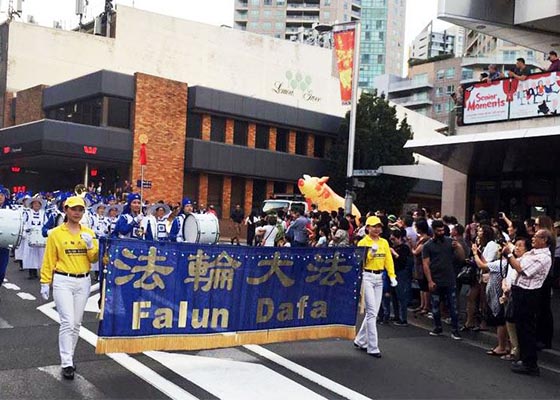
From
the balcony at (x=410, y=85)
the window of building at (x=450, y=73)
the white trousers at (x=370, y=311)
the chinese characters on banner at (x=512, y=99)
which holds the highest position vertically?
the window of building at (x=450, y=73)

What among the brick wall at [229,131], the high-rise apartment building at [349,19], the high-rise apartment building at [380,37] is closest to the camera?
the brick wall at [229,131]

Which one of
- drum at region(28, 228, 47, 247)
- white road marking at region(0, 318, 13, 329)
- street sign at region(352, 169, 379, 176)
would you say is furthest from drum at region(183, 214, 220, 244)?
street sign at region(352, 169, 379, 176)

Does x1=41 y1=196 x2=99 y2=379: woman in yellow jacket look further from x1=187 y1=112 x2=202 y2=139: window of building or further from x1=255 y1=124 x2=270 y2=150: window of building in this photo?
x1=255 y1=124 x2=270 y2=150: window of building

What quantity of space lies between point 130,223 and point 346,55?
15043mm

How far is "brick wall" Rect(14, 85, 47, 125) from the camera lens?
35969 mm

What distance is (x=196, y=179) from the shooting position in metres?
35.0

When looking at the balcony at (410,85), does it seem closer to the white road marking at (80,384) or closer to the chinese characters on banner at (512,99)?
the chinese characters on banner at (512,99)

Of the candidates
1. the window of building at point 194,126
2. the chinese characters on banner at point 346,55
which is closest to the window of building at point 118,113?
the window of building at point 194,126

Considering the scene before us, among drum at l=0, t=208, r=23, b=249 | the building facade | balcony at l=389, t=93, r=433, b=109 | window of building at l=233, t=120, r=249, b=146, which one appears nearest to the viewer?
drum at l=0, t=208, r=23, b=249

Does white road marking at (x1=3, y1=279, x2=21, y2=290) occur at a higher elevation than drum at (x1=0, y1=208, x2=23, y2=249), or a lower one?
lower

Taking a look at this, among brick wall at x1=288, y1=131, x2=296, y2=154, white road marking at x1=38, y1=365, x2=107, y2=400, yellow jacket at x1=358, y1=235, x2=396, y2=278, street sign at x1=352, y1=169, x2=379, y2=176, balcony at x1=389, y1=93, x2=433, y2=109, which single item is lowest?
white road marking at x1=38, y1=365, x2=107, y2=400

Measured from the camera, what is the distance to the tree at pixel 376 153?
39062 millimetres

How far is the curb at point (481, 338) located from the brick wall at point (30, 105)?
100 feet

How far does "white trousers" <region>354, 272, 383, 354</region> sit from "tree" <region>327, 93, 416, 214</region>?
30387 mm
